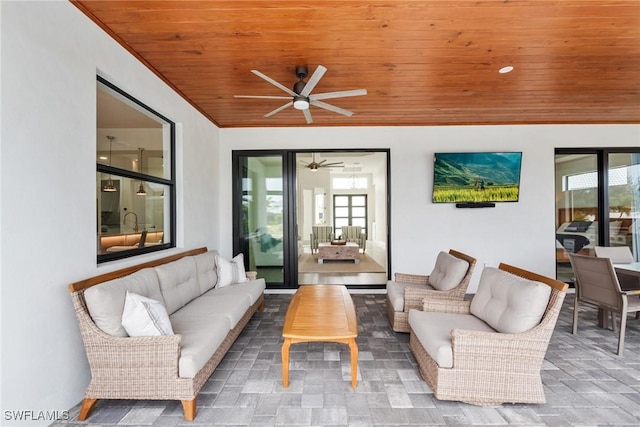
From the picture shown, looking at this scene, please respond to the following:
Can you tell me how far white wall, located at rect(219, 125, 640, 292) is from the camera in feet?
16.2

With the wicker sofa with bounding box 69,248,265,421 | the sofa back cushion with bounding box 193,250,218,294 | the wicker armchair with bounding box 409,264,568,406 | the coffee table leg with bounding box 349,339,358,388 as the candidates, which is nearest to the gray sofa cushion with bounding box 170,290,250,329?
the sofa back cushion with bounding box 193,250,218,294

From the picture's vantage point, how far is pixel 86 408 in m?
1.97

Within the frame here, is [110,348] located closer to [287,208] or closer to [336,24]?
[336,24]

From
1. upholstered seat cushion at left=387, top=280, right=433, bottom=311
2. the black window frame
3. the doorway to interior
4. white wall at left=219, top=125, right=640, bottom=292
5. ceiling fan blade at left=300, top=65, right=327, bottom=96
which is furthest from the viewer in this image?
the doorway to interior

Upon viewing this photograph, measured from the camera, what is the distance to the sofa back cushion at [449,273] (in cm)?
313

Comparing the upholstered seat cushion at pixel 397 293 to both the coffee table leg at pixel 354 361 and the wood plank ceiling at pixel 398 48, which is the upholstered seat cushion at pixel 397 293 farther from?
the wood plank ceiling at pixel 398 48

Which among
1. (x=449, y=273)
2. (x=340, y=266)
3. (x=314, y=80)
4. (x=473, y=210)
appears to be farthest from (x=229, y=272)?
(x=473, y=210)

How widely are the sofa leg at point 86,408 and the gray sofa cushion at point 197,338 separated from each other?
638 millimetres

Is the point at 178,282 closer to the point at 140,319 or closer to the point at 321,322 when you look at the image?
the point at 140,319

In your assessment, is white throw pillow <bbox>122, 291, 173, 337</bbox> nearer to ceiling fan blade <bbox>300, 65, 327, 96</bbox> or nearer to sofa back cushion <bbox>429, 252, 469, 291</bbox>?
ceiling fan blade <bbox>300, 65, 327, 96</bbox>

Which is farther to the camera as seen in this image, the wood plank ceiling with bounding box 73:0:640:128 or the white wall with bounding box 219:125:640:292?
the white wall with bounding box 219:125:640:292

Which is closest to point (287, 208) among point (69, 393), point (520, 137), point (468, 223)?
point (468, 223)

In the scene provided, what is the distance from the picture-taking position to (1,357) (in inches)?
63.1

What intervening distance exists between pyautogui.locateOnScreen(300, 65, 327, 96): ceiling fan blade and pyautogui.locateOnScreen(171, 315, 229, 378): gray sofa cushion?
7.29 ft
